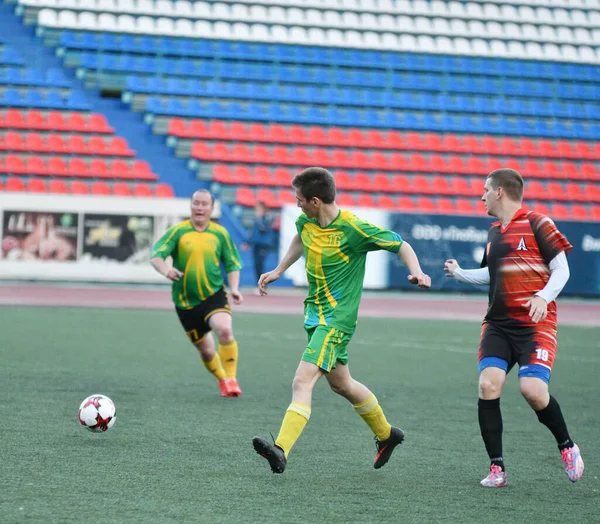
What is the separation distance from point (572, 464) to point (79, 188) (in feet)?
70.9

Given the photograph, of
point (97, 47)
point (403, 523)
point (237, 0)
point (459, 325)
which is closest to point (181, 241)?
point (403, 523)

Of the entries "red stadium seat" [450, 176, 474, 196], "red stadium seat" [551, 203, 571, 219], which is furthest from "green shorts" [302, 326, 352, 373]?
"red stadium seat" [551, 203, 571, 219]

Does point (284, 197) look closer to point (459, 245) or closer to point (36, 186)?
point (459, 245)

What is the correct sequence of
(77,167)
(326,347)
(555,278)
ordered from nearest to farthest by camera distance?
(555,278) < (326,347) < (77,167)

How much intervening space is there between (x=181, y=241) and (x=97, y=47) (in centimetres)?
2277

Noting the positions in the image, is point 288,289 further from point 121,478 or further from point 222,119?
point 121,478

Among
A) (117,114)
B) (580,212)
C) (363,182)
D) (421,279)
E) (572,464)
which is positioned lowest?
(572,464)

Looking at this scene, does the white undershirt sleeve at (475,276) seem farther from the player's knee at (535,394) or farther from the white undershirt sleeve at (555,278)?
the player's knee at (535,394)

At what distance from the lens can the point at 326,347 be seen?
579 cm

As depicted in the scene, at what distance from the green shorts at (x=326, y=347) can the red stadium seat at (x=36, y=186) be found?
20.6 metres

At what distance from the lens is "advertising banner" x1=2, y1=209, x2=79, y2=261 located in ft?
76.8

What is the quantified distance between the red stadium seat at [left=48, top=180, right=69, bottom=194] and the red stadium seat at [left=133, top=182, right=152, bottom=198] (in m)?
1.76

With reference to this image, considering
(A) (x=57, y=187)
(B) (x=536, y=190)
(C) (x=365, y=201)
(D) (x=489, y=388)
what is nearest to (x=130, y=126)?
(A) (x=57, y=187)

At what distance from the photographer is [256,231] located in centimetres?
2264
